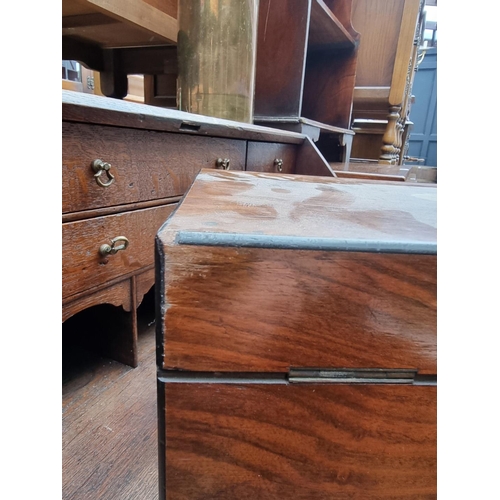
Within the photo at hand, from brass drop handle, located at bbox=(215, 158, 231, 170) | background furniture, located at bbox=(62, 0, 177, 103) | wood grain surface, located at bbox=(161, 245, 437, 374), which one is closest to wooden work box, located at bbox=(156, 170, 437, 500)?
wood grain surface, located at bbox=(161, 245, 437, 374)

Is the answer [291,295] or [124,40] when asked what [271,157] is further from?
[124,40]

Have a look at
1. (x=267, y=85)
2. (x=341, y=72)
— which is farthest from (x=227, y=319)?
(x=341, y=72)

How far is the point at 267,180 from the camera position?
44 cm

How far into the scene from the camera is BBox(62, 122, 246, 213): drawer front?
426mm

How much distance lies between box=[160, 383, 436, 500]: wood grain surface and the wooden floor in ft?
0.66

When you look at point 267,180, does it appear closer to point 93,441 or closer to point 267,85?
point 93,441

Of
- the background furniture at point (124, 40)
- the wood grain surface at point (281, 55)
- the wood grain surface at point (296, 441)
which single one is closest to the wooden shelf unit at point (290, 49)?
the wood grain surface at point (281, 55)

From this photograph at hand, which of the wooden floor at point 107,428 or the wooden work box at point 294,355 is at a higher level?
the wooden work box at point 294,355

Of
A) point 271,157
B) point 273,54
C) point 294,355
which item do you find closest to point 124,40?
point 273,54

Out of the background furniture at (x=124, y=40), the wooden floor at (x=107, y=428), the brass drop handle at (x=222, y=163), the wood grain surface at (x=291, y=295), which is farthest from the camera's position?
the background furniture at (x=124, y=40)

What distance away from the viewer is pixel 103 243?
493mm

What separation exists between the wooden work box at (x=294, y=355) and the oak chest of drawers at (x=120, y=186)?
0.24 m

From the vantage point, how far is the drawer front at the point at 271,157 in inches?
31.7

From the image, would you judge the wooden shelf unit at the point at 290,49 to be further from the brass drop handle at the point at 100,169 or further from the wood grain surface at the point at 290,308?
the wood grain surface at the point at 290,308
